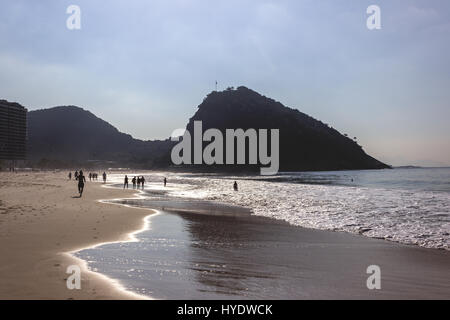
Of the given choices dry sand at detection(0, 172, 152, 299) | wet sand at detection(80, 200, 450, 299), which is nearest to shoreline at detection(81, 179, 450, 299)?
wet sand at detection(80, 200, 450, 299)

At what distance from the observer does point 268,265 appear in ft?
30.8

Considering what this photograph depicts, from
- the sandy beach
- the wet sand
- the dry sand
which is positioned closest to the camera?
the dry sand

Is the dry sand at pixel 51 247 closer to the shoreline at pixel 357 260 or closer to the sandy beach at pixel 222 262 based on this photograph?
the sandy beach at pixel 222 262

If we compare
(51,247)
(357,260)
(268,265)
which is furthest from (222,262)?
(51,247)

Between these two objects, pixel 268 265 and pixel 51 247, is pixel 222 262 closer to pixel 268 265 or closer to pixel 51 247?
pixel 268 265

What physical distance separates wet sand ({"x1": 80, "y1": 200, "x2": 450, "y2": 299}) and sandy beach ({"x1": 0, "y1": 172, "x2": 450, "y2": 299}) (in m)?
0.02

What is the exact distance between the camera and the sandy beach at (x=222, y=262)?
7016mm

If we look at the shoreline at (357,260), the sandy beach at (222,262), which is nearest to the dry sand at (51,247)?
the sandy beach at (222,262)

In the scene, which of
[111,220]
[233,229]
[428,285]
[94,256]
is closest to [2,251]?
[94,256]

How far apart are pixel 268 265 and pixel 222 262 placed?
1.24 meters

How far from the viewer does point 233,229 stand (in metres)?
15.9

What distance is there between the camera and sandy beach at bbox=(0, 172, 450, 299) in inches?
276

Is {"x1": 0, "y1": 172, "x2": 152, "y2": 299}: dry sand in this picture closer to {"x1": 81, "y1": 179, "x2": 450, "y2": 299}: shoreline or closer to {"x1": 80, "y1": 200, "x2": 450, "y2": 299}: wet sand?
{"x1": 80, "y1": 200, "x2": 450, "y2": 299}: wet sand
